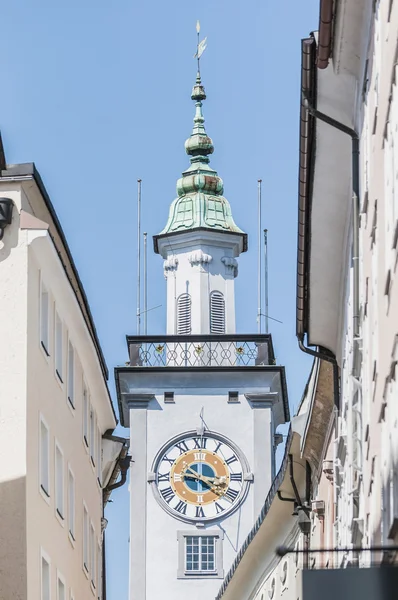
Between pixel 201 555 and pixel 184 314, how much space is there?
10.2 m

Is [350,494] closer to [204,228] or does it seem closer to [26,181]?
[26,181]

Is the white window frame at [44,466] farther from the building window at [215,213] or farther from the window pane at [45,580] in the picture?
the building window at [215,213]

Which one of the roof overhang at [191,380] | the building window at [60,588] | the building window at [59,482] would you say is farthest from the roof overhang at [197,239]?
the building window at [60,588]

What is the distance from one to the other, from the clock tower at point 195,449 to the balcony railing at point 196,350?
0.03 meters

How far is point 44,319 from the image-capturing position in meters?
25.5

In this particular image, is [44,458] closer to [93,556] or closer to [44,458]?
[44,458]

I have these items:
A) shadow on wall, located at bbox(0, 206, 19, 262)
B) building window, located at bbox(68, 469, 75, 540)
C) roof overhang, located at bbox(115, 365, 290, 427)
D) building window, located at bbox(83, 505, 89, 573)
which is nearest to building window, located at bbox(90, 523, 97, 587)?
building window, located at bbox(83, 505, 89, 573)

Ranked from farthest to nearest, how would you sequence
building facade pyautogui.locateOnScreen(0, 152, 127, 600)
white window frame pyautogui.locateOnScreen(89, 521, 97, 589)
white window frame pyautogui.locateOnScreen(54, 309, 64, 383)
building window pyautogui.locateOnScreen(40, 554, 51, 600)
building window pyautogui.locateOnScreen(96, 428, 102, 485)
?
1. building window pyautogui.locateOnScreen(96, 428, 102, 485)
2. white window frame pyautogui.locateOnScreen(89, 521, 97, 589)
3. white window frame pyautogui.locateOnScreen(54, 309, 64, 383)
4. building window pyautogui.locateOnScreen(40, 554, 51, 600)
5. building facade pyautogui.locateOnScreen(0, 152, 127, 600)

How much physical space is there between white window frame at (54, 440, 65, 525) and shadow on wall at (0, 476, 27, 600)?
3.52 m

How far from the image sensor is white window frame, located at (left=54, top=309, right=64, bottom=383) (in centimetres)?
2671

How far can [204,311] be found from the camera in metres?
73.7

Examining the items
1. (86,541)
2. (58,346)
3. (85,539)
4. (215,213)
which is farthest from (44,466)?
(215,213)

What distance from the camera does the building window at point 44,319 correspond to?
25.1 metres

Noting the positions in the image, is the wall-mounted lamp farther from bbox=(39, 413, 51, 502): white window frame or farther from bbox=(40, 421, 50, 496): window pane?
bbox=(40, 421, 50, 496): window pane
